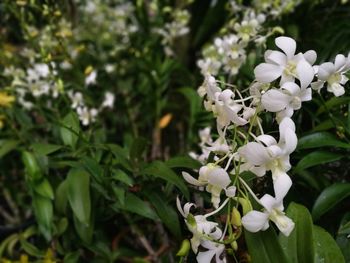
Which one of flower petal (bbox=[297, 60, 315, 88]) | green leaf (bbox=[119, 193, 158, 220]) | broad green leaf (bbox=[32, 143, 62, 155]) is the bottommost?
green leaf (bbox=[119, 193, 158, 220])

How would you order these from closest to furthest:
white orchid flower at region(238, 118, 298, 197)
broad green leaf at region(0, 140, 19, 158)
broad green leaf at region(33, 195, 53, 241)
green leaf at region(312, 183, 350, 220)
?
1. white orchid flower at region(238, 118, 298, 197)
2. green leaf at region(312, 183, 350, 220)
3. broad green leaf at region(33, 195, 53, 241)
4. broad green leaf at region(0, 140, 19, 158)

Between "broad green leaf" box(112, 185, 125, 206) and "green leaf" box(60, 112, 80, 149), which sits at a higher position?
"green leaf" box(60, 112, 80, 149)

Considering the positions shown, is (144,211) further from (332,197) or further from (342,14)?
(342,14)

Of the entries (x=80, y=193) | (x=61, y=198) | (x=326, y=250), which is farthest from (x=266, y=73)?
(x=61, y=198)

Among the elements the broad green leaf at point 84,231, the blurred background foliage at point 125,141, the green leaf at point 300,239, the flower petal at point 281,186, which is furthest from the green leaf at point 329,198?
the broad green leaf at point 84,231

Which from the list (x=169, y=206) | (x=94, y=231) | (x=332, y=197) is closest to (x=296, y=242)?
(x=332, y=197)

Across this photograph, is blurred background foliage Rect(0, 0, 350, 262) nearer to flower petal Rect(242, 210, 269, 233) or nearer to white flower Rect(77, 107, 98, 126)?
white flower Rect(77, 107, 98, 126)

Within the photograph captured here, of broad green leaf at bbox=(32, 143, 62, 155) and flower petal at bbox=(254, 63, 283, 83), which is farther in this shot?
broad green leaf at bbox=(32, 143, 62, 155)

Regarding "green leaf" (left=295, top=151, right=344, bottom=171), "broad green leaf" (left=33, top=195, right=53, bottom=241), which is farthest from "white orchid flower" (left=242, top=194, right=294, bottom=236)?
"broad green leaf" (left=33, top=195, right=53, bottom=241)

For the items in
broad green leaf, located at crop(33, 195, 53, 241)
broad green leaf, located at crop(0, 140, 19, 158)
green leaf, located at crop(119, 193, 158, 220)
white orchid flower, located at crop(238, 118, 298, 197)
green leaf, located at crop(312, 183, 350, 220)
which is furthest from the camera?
broad green leaf, located at crop(0, 140, 19, 158)

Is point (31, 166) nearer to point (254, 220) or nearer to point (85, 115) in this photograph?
point (85, 115)
